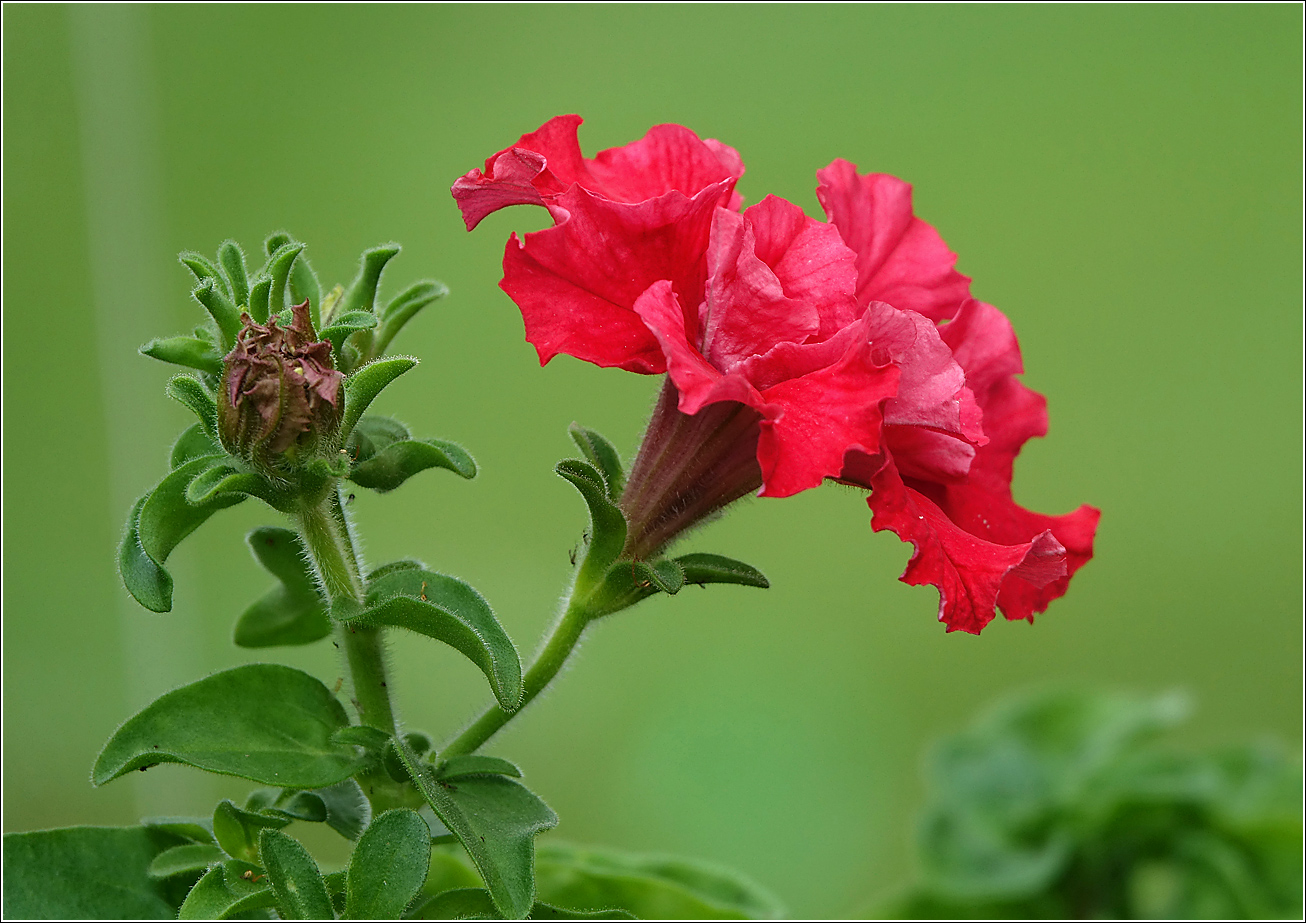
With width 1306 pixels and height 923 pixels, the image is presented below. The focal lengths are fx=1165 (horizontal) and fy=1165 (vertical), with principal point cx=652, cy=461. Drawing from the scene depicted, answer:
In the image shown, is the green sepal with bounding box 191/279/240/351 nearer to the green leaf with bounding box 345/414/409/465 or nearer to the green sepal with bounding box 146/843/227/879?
the green leaf with bounding box 345/414/409/465

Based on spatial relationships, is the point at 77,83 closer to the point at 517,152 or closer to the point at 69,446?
the point at 69,446

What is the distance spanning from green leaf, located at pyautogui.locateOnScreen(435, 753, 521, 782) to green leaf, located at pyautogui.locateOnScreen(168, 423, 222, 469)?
0.20 m

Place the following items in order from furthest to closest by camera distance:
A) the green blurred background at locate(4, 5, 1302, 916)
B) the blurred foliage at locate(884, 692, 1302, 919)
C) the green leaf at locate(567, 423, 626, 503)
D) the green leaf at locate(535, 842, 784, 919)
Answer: the green blurred background at locate(4, 5, 1302, 916) → the blurred foliage at locate(884, 692, 1302, 919) → the green leaf at locate(535, 842, 784, 919) → the green leaf at locate(567, 423, 626, 503)

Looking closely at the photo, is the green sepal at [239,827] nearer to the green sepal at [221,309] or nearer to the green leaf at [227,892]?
A: the green leaf at [227,892]

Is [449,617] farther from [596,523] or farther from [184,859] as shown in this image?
[184,859]

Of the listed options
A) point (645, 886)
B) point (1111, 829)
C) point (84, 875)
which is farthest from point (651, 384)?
point (84, 875)

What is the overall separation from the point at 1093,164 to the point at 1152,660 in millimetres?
844

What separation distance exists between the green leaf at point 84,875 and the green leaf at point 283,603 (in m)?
0.13

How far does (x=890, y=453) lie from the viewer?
55 centimetres

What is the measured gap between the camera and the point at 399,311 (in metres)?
0.61

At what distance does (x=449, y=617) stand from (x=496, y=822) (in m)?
0.11

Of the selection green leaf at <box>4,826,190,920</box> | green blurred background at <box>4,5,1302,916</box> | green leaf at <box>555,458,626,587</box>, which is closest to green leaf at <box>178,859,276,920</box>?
green leaf at <box>4,826,190,920</box>

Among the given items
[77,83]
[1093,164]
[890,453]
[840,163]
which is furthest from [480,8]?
[890,453]

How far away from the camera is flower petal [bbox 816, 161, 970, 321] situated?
2.12 feet
